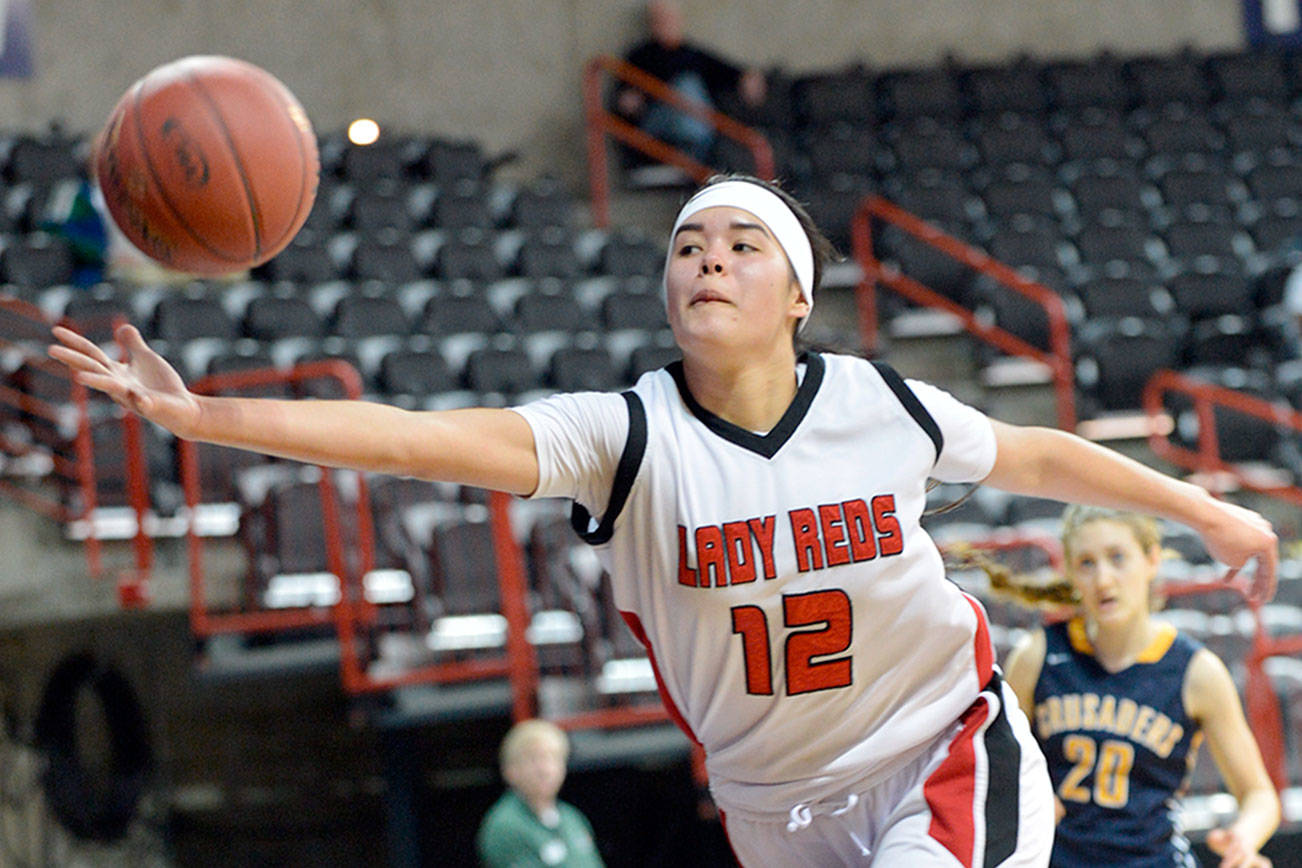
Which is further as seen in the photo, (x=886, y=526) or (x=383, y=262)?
(x=383, y=262)

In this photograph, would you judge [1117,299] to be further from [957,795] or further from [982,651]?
[957,795]

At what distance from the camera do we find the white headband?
111 inches

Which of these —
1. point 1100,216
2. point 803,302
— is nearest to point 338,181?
point 1100,216

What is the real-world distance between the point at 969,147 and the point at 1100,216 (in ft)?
5.14

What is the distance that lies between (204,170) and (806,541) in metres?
1.18

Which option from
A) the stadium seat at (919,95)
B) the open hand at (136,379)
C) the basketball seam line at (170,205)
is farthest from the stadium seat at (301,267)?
the open hand at (136,379)

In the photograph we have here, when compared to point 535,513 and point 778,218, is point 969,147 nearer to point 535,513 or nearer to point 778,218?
point 535,513

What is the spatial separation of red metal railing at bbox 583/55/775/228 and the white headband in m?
8.53

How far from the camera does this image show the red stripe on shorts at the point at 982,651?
2854 millimetres

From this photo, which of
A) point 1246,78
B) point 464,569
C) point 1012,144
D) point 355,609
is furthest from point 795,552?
point 1246,78

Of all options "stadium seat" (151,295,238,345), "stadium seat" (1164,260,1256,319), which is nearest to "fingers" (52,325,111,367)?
"stadium seat" (151,295,238,345)

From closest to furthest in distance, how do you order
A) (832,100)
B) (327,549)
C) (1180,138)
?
1. (327,549)
2. (1180,138)
3. (832,100)

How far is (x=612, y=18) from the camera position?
43.4 ft

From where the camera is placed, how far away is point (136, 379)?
7.25 feet
